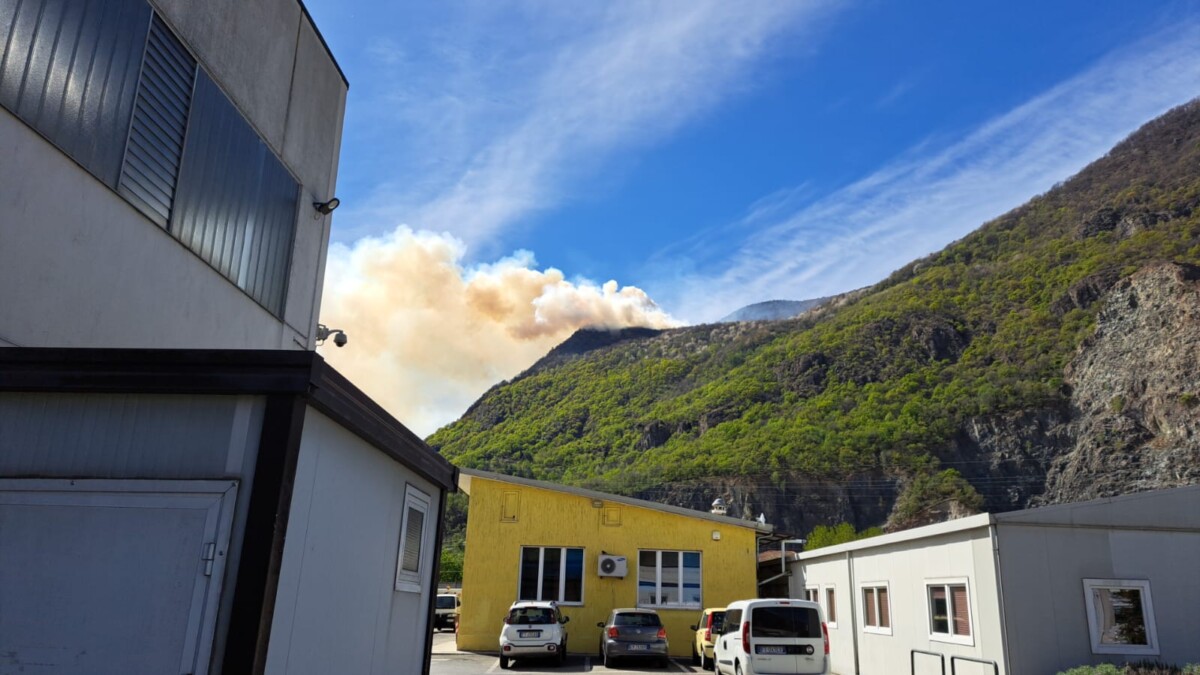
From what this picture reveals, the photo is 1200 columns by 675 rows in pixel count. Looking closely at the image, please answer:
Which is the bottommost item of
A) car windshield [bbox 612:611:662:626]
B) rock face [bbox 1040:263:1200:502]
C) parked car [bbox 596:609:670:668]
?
parked car [bbox 596:609:670:668]

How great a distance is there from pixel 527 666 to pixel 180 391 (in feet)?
52.5

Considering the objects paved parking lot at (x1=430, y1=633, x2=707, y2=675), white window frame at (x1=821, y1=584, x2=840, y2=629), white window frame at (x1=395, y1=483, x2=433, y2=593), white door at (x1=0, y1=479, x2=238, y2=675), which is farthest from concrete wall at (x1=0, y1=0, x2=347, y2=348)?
white window frame at (x1=821, y1=584, x2=840, y2=629)

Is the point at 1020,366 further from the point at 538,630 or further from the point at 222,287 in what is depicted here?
the point at 222,287

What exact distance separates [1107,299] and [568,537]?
73.3 meters

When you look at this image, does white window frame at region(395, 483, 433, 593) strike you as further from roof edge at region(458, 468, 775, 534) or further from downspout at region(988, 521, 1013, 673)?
roof edge at region(458, 468, 775, 534)

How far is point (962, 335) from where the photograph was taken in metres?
89.9

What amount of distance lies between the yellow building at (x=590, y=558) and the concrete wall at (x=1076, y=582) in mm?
10897

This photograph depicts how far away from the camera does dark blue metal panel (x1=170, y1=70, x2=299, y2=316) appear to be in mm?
10984

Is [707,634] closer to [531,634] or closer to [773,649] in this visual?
[531,634]

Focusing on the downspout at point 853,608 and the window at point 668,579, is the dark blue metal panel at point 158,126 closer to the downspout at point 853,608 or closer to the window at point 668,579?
the downspout at point 853,608

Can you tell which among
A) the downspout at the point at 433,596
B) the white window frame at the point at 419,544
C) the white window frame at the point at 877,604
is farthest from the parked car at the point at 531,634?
the white window frame at the point at 419,544

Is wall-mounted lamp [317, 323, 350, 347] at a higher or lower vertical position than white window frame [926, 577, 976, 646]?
higher

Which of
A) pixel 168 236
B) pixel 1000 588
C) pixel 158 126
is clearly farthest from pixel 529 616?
pixel 158 126

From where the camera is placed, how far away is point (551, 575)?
2430 cm
